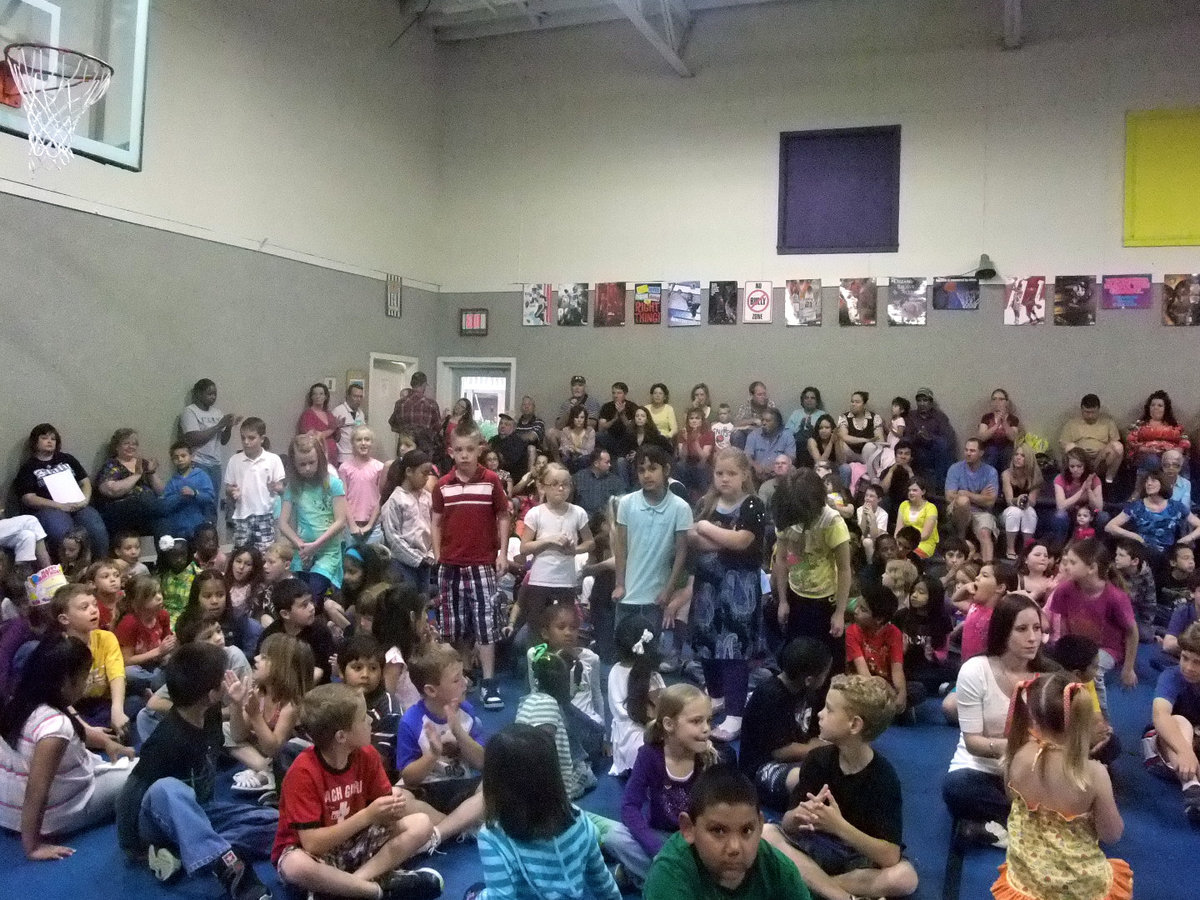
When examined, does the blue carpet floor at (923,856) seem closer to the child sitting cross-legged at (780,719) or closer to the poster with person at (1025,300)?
the child sitting cross-legged at (780,719)

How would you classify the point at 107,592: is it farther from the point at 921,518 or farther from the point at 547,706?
the point at 921,518

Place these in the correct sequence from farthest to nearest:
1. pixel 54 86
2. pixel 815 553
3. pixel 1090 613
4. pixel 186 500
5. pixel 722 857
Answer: pixel 186 500 < pixel 54 86 < pixel 1090 613 < pixel 815 553 < pixel 722 857

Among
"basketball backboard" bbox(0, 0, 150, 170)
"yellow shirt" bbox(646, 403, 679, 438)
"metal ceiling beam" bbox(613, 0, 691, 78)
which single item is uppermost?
"metal ceiling beam" bbox(613, 0, 691, 78)

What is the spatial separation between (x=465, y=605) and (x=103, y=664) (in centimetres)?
190

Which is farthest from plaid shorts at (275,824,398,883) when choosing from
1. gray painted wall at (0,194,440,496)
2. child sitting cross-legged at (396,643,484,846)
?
gray painted wall at (0,194,440,496)

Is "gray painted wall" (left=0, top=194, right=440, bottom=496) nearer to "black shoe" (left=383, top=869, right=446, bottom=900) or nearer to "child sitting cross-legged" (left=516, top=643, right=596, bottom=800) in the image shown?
"child sitting cross-legged" (left=516, top=643, right=596, bottom=800)

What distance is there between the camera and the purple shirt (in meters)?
3.36

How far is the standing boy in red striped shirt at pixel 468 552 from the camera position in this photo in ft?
18.0

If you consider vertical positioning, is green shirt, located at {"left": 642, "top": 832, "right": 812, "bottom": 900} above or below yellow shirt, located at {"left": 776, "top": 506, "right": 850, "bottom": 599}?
below

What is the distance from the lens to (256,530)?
23.3 feet

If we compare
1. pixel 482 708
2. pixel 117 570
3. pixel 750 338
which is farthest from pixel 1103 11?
pixel 117 570

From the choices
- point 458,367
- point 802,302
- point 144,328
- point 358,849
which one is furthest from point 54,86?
point 802,302

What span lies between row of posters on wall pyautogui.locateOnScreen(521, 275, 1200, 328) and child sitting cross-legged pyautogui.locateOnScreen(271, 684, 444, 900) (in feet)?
29.9

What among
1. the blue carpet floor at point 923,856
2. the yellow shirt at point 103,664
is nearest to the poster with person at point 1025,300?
the blue carpet floor at point 923,856
